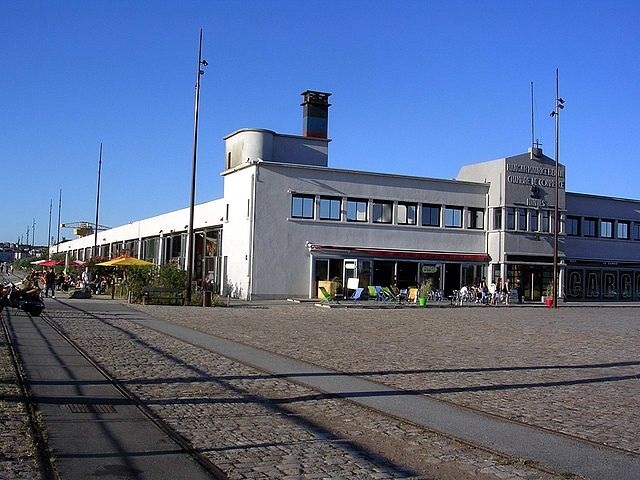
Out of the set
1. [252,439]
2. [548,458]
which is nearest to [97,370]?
[252,439]

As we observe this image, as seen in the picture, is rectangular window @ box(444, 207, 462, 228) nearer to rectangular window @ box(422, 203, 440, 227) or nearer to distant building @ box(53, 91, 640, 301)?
distant building @ box(53, 91, 640, 301)

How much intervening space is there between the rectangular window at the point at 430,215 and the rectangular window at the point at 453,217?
62cm

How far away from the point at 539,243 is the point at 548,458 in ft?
155

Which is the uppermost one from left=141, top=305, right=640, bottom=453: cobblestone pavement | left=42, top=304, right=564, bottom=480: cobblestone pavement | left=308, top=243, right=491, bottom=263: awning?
left=308, top=243, right=491, bottom=263: awning

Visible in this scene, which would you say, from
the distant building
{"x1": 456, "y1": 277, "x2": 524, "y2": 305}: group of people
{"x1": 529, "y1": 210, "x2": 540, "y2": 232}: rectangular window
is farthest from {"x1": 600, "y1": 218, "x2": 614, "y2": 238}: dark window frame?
{"x1": 456, "y1": 277, "x2": 524, "y2": 305}: group of people

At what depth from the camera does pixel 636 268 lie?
195 ft

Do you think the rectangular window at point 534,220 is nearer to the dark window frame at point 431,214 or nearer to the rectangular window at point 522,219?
the rectangular window at point 522,219

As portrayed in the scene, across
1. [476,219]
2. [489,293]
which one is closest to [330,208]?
[476,219]

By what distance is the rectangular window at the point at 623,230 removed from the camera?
194ft

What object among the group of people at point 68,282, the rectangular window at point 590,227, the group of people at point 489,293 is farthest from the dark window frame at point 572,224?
the group of people at point 68,282

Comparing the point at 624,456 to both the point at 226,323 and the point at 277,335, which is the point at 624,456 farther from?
the point at 226,323

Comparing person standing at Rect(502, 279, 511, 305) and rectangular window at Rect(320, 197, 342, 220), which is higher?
rectangular window at Rect(320, 197, 342, 220)

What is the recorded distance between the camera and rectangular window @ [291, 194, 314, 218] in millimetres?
47156

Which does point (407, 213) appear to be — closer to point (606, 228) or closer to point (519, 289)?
point (519, 289)
